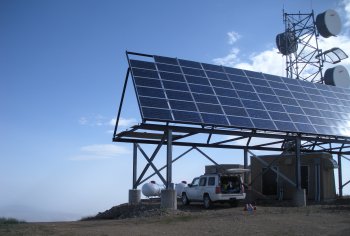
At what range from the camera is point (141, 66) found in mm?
20891

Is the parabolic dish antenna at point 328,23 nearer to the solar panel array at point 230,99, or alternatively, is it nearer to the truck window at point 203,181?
the solar panel array at point 230,99

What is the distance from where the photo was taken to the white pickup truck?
826 inches

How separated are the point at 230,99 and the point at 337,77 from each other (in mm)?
15444

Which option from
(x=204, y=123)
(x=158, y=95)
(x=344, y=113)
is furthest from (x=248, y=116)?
(x=344, y=113)

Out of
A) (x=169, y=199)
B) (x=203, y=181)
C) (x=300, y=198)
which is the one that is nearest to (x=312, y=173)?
(x=300, y=198)

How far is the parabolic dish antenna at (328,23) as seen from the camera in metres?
33.3

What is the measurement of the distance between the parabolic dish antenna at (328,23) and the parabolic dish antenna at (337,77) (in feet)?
8.92

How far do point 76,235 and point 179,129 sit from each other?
Result: 8.65 meters

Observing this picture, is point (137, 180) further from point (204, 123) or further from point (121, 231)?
point (121, 231)

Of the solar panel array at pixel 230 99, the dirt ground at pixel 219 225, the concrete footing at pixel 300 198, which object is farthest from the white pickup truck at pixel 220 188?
the dirt ground at pixel 219 225

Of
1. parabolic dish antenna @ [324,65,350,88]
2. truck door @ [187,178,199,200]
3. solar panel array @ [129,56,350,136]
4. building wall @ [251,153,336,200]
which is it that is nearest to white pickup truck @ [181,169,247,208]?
truck door @ [187,178,199,200]

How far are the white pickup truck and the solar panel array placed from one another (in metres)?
2.78

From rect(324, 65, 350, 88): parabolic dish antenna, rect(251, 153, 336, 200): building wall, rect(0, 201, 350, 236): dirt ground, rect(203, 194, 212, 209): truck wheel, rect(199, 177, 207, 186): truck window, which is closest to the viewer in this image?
rect(0, 201, 350, 236): dirt ground

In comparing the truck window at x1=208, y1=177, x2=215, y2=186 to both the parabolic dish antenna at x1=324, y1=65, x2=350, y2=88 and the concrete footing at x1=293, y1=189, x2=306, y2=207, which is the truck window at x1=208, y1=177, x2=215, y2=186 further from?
the parabolic dish antenna at x1=324, y1=65, x2=350, y2=88
